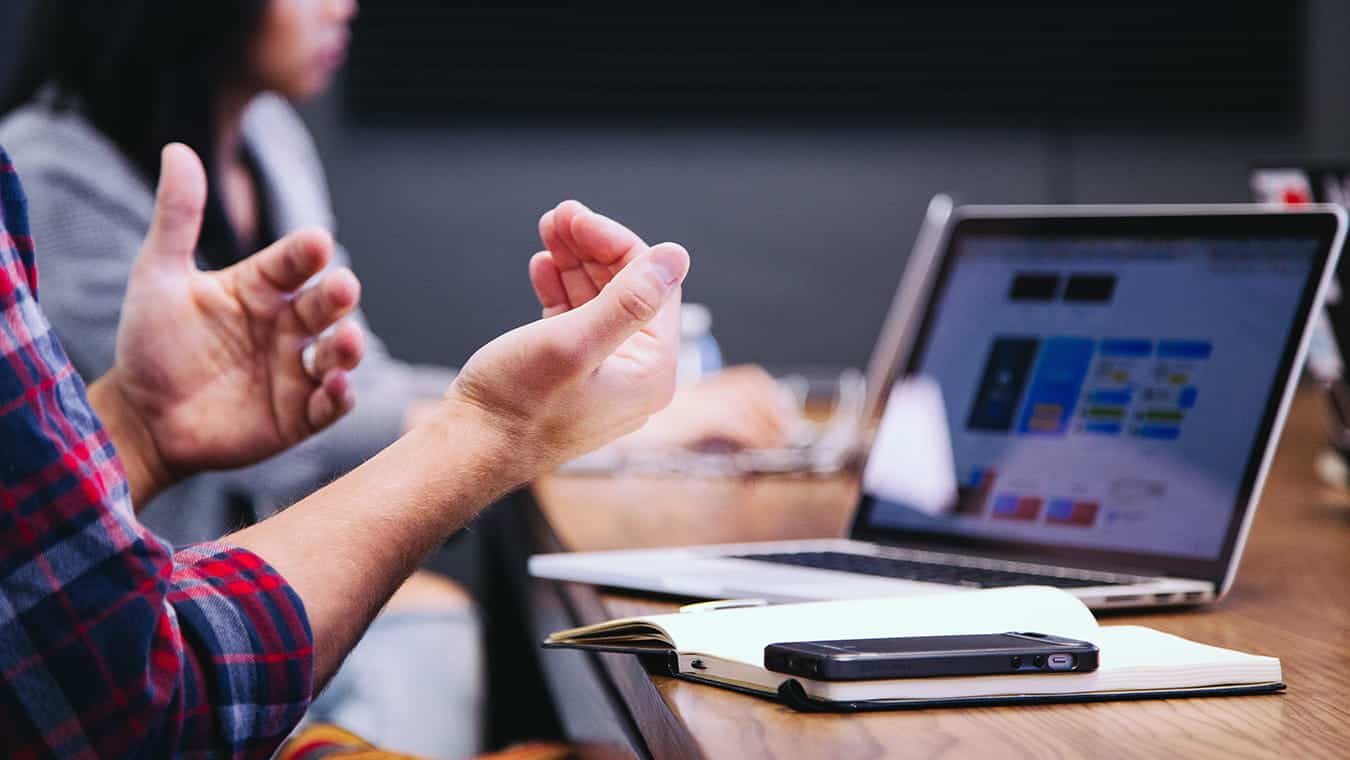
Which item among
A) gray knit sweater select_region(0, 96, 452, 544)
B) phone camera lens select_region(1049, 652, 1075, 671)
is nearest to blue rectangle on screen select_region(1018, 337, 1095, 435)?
phone camera lens select_region(1049, 652, 1075, 671)

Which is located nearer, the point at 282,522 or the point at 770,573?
the point at 282,522

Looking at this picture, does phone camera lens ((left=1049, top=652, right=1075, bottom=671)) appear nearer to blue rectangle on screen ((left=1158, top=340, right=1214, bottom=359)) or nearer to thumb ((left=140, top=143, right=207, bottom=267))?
blue rectangle on screen ((left=1158, top=340, right=1214, bottom=359))

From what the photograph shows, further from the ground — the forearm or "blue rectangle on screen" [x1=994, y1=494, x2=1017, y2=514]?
"blue rectangle on screen" [x1=994, y1=494, x2=1017, y2=514]

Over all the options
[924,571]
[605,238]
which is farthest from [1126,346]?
[605,238]

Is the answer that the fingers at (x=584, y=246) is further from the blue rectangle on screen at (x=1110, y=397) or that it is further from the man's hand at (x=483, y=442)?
the blue rectangle on screen at (x=1110, y=397)

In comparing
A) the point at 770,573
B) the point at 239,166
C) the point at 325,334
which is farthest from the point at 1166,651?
the point at 239,166

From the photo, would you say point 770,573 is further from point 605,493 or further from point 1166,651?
point 605,493

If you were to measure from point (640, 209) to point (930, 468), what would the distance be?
2.33 meters

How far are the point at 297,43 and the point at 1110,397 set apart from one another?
1.45 metres

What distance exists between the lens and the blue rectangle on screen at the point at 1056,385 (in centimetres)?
114

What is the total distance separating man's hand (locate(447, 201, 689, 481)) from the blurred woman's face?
4.15 feet

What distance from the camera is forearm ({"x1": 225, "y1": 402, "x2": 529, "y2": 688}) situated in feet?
2.62

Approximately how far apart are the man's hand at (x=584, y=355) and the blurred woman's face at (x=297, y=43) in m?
1.26

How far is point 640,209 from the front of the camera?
11.4ft
